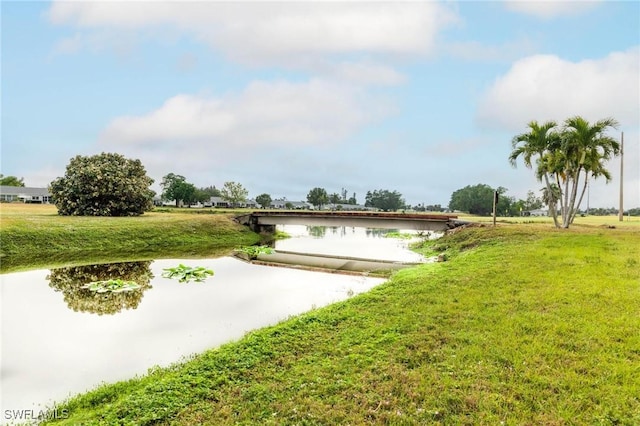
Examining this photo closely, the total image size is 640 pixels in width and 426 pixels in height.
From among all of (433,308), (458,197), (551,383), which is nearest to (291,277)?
(433,308)

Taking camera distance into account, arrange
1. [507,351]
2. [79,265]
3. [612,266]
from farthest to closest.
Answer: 1. [79,265]
2. [612,266]
3. [507,351]

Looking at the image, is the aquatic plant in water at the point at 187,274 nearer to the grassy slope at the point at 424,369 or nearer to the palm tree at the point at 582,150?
the grassy slope at the point at 424,369

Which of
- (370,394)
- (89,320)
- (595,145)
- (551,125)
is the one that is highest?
(551,125)

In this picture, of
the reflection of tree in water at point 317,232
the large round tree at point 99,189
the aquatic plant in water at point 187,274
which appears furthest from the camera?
the reflection of tree in water at point 317,232

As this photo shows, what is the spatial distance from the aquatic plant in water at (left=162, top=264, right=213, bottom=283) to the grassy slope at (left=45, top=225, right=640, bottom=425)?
934 cm

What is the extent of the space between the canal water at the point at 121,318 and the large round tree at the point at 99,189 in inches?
1001

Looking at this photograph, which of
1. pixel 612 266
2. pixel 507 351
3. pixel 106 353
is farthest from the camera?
pixel 612 266

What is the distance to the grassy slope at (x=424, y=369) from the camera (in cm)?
486

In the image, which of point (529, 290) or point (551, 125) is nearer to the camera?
point (529, 290)

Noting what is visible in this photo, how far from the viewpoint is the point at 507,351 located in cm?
634

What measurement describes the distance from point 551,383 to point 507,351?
1.04 meters

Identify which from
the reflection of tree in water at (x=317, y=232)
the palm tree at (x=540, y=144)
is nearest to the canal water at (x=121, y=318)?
the palm tree at (x=540, y=144)

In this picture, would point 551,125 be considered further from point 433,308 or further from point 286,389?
point 286,389

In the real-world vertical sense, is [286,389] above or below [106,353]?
above
